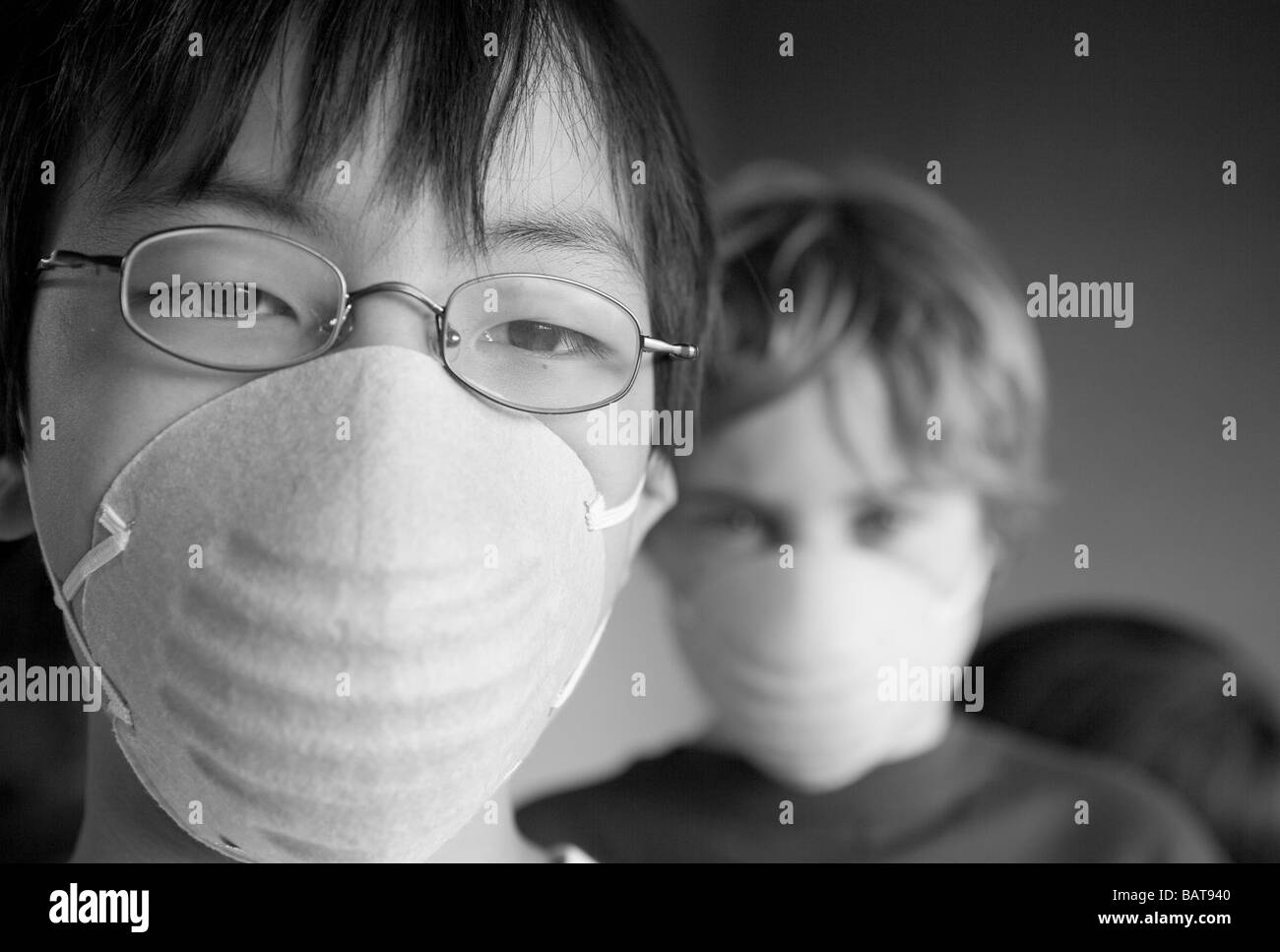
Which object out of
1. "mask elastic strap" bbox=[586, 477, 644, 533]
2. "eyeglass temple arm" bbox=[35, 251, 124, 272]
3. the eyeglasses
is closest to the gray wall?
"mask elastic strap" bbox=[586, 477, 644, 533]

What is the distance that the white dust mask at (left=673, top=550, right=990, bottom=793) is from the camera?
1.01m

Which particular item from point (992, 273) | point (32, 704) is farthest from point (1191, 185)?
point (32, 704)

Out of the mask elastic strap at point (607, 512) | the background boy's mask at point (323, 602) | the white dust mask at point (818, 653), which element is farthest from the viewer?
the white dust mask at point (818, 653)

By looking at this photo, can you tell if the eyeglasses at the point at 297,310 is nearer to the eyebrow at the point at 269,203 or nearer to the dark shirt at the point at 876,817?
the eyebrow at the point at 269,203

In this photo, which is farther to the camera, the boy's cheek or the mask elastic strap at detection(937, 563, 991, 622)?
the mask elastic strap at detection(937, 563, 991, 622)

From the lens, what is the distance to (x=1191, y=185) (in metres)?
1.06

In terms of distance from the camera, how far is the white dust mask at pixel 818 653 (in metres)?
1.01

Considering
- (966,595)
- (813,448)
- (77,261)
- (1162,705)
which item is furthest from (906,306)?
(77,261)

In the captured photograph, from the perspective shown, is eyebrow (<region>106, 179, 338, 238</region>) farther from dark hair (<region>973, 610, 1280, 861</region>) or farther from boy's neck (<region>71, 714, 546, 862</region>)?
dark hair (<region>973, 610, 1280, 861</region>)

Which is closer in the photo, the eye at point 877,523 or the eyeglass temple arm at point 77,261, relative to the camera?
the eyeglass temple arm at point 77,261

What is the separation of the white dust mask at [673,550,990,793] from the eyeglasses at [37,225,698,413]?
1.16 ft

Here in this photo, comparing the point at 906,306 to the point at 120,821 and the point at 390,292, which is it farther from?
the point at 120,821

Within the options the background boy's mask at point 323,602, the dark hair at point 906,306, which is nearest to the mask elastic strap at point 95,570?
the background boy's mask at point 323,602

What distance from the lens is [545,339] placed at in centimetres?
74
